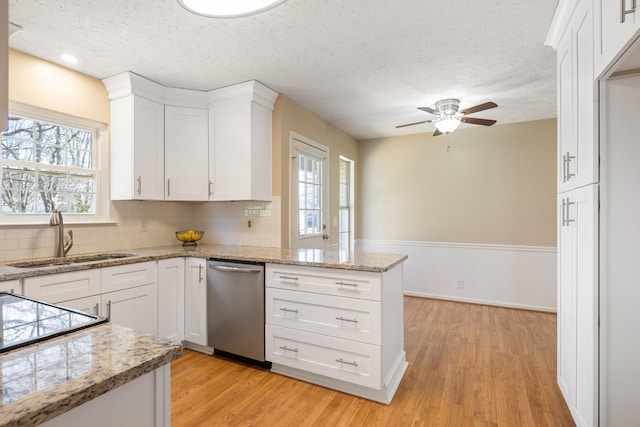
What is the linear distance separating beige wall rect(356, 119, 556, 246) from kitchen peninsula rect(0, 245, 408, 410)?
2526 millimetres

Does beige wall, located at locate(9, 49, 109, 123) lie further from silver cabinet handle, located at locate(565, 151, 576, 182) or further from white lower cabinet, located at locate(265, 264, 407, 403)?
silver cabinet handle, located at locate(565, 151, 576, 182)

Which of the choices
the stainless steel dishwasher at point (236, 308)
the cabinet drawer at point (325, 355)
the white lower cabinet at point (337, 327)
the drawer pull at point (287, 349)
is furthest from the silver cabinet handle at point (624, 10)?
the drawer pull at point (287, 349)

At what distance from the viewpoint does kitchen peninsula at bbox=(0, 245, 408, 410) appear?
211 cm

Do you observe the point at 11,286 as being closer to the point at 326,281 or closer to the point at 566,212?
the point at 326,281

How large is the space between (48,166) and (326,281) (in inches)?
94.5

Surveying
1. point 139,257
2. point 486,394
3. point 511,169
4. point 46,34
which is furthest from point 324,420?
point 511,169

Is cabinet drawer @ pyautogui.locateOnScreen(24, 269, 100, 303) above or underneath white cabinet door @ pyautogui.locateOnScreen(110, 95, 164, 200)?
underneath

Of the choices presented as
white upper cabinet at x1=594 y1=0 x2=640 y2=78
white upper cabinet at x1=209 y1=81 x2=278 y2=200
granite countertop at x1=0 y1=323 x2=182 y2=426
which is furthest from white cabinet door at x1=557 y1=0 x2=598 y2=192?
white upper cabinet at x1=209 y1=81 x2=278 y2=200


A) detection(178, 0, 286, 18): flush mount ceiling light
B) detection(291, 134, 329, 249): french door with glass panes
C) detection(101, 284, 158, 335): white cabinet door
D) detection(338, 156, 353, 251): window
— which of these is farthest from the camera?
detection(338, 156, 353, 251): window

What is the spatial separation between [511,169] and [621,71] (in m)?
3.09

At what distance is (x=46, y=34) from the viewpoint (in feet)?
7.23

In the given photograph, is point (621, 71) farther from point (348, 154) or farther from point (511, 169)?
point (348, 154)

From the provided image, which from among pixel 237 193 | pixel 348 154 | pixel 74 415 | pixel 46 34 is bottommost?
pixel 74 415

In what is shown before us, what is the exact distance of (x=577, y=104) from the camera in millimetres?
1714
